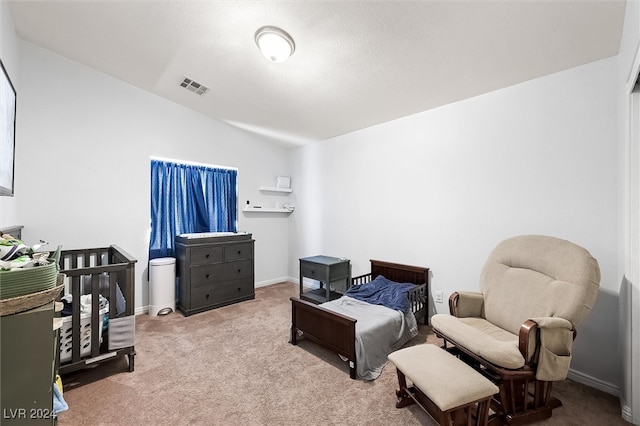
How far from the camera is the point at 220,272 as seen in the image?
12.1 ft

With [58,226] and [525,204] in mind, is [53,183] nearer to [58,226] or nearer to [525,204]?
[58,226]

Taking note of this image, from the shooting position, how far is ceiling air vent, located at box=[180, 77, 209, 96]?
3138mm

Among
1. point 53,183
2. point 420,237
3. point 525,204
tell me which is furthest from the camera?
point 420,237

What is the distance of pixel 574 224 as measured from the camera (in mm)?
2158

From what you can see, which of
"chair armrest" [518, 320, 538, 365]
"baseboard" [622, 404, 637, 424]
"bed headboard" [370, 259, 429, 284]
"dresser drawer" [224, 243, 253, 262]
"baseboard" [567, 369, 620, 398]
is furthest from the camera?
"dresser drawer" [224, 243, 253, 262]

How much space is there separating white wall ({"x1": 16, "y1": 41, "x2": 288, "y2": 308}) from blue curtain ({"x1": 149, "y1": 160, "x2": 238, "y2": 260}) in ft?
0.43

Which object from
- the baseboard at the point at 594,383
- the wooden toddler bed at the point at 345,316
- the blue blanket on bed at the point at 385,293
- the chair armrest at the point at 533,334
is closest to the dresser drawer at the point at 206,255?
the wooden toddler bed at the point at 345,316

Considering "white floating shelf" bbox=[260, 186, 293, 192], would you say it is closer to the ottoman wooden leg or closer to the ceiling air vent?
the ceiling air vent

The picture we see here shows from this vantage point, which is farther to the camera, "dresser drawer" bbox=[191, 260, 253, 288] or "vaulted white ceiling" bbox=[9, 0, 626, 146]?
"dresser drawer" bbox=[191, 260, 253, 288]

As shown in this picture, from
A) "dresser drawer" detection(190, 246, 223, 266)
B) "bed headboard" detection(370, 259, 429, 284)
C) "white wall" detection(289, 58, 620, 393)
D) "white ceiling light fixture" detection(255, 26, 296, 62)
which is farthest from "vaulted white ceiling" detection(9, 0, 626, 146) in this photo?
"dresser drawer" detection(190, 246, 223, 266)

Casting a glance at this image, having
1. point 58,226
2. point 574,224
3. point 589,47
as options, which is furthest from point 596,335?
point 58,226

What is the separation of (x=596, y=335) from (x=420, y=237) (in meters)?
1.60

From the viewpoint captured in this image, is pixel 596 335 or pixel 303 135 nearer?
pixel 596 335

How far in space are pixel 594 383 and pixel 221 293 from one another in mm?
3844
